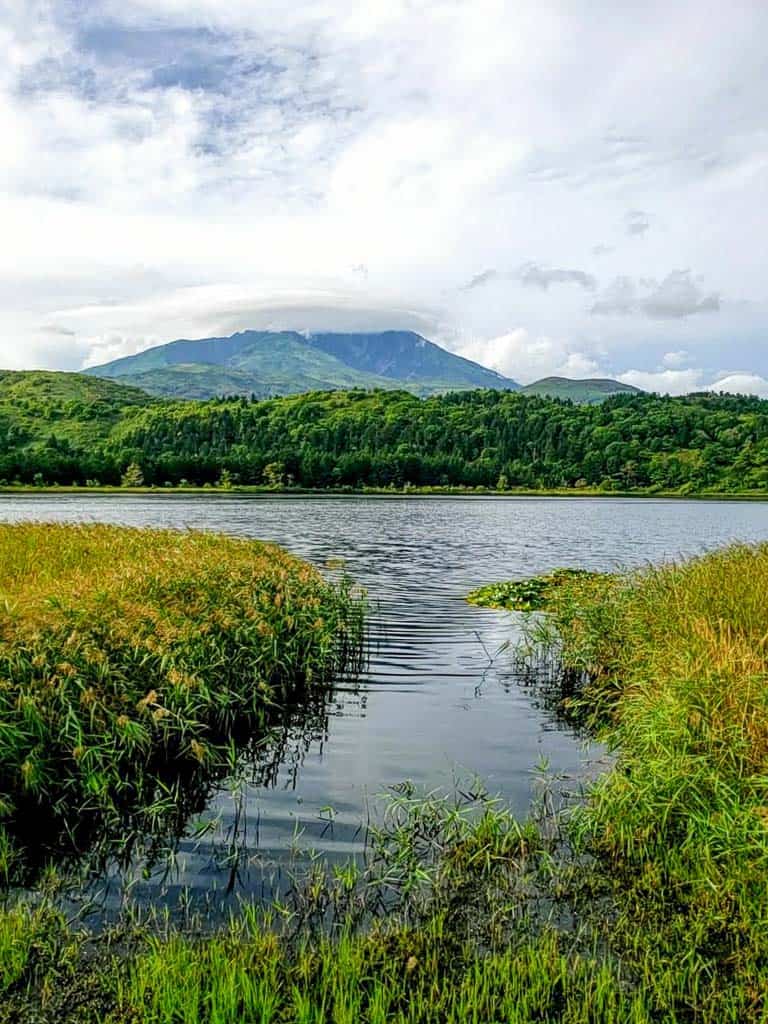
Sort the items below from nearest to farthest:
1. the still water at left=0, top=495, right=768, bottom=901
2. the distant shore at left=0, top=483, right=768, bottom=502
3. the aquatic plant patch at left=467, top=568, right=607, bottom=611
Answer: the still water at left=0, top=495, right=768, bottom=901 < the aquatic plant patch at left=467, top=568, right=607, bottom=611 < the distant shore at left=0, top=483, right=768, bottom=502

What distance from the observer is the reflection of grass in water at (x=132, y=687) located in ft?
35.7

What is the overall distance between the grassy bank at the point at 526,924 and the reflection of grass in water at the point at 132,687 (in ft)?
8.19

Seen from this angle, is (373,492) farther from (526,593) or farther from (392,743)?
(392,743)

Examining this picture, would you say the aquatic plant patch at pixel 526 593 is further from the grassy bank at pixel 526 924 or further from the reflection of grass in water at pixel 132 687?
the grassy bank at pixel 526 924

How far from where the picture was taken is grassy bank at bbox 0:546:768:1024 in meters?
7.01

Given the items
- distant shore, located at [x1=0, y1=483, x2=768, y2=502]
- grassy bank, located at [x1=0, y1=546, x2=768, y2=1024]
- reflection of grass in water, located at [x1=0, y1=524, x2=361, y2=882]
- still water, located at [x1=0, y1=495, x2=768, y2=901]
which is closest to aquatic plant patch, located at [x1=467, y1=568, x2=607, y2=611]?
still water, located at [x1=0, y1=495, x2=768, y2=901]

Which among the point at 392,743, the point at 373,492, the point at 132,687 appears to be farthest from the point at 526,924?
the point at 373,492

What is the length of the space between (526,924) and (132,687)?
276 inches

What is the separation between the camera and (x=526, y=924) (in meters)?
8.65

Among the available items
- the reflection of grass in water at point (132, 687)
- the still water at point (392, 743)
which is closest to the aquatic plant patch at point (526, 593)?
the still water at point (392, 743)

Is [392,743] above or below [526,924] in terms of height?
below

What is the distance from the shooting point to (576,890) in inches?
372

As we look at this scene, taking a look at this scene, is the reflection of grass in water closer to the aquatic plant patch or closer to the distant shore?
the aquatic plant patch

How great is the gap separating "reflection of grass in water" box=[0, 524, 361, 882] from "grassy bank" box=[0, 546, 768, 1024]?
2.50 meters
